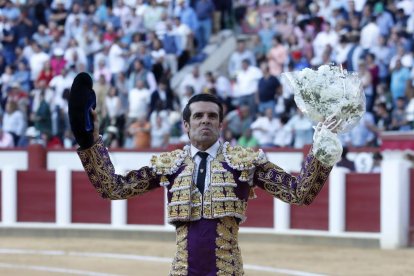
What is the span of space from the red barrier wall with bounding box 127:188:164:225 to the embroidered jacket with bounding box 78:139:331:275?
891 cm

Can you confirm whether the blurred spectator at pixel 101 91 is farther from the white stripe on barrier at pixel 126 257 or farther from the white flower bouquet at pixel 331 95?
the white flower bouquet at pixel 331 95

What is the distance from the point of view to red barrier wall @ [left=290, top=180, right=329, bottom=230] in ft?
41.5

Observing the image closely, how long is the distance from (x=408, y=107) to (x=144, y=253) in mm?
3332

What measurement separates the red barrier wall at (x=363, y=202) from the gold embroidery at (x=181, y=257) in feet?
25.7

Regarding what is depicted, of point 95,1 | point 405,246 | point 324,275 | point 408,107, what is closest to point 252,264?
point 324,275

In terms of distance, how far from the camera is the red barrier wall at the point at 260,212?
1305 cm

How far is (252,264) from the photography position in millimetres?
10578

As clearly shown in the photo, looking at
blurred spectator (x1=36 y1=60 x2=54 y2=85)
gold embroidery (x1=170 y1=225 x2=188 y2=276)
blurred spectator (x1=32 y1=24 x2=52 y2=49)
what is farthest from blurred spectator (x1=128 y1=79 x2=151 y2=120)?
gold embroidery (x1=170 y1=225 x2=188 y2=276)

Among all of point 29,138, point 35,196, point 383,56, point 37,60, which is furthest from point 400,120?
point 37,60

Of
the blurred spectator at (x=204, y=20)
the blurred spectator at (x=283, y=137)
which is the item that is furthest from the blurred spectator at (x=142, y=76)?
the blurred spectator at (x=283, y=137)

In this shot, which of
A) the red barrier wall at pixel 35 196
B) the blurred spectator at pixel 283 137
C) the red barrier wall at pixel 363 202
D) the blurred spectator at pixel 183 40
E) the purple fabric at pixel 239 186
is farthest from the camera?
the blurred spectator at pixel 183 40

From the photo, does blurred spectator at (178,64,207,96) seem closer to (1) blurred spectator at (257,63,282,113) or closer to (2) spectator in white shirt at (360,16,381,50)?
(1) blurred spectator at (257,63,282,113)

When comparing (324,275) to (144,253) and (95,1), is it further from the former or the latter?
(95,1)

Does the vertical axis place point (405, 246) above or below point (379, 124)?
below
